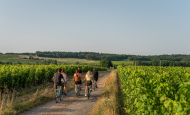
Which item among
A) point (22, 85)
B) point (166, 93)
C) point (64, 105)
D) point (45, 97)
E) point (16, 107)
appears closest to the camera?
point (166, 93)

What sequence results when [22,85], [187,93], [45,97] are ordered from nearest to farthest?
[187,93] < [45,97] < [22,85]

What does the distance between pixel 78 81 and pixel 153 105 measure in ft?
26.1

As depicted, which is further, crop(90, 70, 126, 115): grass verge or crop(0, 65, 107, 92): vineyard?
crop(0, 65, 107, 92): vineyard

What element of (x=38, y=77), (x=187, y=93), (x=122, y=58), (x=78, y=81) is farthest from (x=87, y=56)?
(x=187, y=93)

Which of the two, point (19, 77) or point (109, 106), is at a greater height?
point (19, 77)

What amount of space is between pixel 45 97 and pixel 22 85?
21.9ft

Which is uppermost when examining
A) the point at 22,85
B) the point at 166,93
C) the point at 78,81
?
the point at 166,93

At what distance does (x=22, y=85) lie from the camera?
55.7ft

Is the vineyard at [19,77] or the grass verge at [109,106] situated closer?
the grass verge at [109,106]

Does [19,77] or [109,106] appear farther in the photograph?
[19,77]

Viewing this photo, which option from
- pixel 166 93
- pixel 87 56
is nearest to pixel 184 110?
pixel 166 93

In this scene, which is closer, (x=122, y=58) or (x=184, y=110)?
(x=184, y=110)

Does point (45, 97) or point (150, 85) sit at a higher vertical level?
point (150, 85)

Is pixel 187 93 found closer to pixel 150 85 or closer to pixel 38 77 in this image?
pixel 150 85
